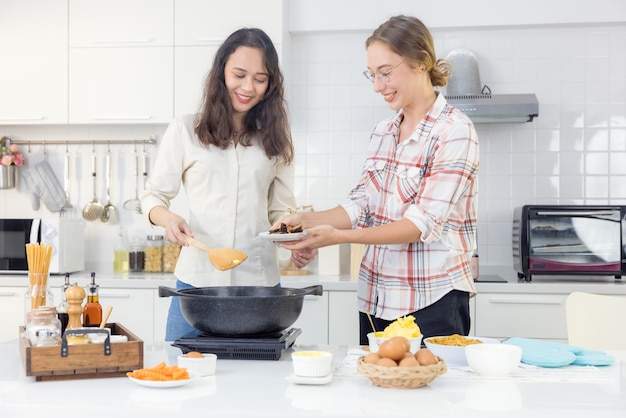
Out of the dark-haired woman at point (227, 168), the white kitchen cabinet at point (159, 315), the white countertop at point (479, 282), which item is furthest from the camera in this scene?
the white kitchen cabinet at point (159, 315)

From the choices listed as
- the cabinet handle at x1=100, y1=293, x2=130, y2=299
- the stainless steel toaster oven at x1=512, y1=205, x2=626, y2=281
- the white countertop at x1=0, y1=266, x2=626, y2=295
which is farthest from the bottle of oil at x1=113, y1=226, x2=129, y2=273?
the stainless steel toaster oven at x1=512, y1=205, x2=626, y2=281

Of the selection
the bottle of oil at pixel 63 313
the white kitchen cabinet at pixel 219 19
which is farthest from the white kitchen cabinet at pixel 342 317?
the bottle of oil at pixel 63 313

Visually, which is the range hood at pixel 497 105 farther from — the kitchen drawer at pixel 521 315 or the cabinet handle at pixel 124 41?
the cabinet handle at pixel 124 41

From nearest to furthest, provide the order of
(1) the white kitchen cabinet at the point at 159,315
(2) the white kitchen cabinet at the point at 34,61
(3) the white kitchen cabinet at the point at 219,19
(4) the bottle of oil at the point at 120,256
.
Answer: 1. (1) the white kitchen cabinet at the point at 159,315
2. (3) the white kitchen cabinet at the point at 219,19
3. (2) the white kitchen cabinet at the point at 34,61
4. (4) the bottle of oil at the point at 120,256

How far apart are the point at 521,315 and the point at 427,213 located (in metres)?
1.53

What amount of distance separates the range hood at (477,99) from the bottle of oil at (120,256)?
1.83 metres

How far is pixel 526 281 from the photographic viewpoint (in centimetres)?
352

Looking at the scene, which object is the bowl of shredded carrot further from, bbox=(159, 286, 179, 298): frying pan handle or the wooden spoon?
the wooden spoon

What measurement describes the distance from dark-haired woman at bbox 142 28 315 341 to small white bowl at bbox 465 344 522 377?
821 mm

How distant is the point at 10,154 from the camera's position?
14.1 feet

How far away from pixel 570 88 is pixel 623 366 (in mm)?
2501

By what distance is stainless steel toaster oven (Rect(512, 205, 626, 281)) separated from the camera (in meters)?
3.51

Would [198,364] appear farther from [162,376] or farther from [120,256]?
[120,256]

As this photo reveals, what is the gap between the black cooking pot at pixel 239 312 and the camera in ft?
6.01
